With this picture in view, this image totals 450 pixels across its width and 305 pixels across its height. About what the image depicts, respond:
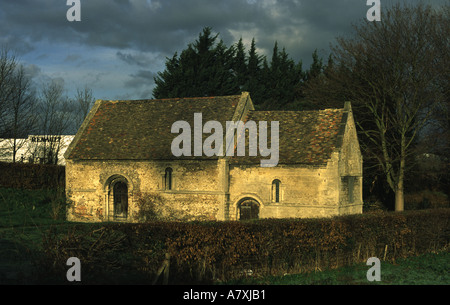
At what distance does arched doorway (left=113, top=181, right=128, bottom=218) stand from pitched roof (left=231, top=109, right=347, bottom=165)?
7.62m

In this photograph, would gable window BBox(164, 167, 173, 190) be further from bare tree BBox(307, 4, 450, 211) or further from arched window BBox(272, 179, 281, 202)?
bare tree BBox(307, 4, 450, 211)

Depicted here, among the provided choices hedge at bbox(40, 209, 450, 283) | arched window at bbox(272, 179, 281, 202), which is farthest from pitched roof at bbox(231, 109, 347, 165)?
hedge at bbox(40, 209, 450, 283)

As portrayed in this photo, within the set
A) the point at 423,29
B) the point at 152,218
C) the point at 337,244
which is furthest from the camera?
the point at 423,29

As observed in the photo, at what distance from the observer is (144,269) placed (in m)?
14.8

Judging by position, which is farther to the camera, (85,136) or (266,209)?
(85,136)

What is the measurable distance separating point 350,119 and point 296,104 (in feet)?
69.7

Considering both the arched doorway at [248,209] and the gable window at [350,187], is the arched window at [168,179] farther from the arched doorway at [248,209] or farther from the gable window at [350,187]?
the gable window at [350,187]

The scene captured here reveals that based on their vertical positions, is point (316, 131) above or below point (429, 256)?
above

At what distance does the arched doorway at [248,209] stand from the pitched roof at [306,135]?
91.6 inches

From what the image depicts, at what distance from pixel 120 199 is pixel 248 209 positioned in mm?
8581

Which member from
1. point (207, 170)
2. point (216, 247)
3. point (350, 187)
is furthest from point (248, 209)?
point (216, 247)

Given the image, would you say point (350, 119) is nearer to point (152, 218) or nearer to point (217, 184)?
point (217, 184)

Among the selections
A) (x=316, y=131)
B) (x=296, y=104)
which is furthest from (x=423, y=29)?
(x=296, y=104)

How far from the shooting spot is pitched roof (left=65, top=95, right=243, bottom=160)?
31.5m
